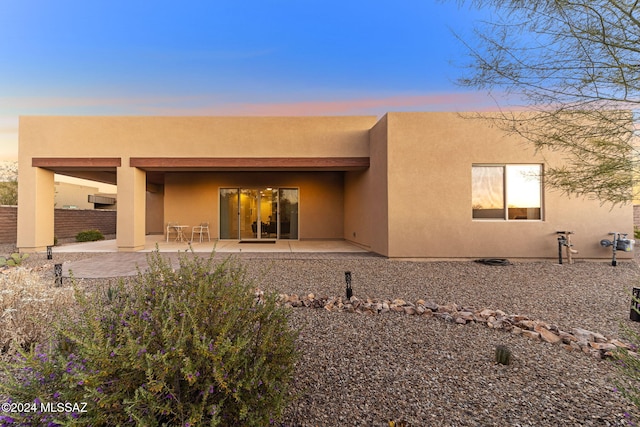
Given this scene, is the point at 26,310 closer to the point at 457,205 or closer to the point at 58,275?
the point at 58,275

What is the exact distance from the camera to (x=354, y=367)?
240 centimetres

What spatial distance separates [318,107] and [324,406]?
10.3 meters

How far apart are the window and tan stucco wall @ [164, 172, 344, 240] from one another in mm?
5535

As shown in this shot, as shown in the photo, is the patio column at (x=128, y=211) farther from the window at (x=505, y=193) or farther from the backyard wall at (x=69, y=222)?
the window at (x=505, y=193)

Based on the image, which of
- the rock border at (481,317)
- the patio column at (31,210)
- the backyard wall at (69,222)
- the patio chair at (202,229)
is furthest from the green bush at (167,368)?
the backyard wall at (69,222)

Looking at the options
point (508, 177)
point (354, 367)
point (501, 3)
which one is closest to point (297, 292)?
point (354, 367)

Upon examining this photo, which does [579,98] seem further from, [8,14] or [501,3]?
[8,14]

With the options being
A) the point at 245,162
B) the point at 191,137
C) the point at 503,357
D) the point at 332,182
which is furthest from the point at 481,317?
the point at 332,182

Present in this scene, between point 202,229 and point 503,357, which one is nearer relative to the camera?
point 503,357

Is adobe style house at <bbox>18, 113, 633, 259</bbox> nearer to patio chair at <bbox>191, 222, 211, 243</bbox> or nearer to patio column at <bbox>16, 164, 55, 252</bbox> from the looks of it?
patio column at <bbox>16, 164, 55, 252</bbox>

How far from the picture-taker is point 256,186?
12.1 meters

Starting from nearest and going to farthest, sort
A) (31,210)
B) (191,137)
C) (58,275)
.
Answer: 1. (58,275)
2. (31,210)
3. (191,137)

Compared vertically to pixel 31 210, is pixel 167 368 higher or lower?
lower

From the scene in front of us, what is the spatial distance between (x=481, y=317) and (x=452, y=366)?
4.55 feet
